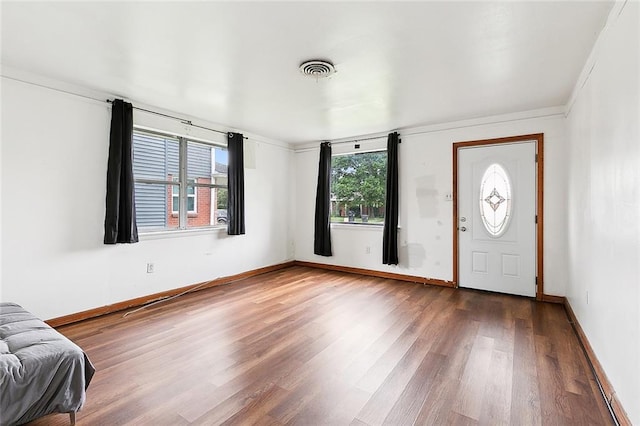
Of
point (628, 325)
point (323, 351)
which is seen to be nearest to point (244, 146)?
point (323, 351)

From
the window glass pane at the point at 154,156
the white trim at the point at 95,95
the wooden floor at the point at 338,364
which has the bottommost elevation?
the wooden floor at the point at 338,364

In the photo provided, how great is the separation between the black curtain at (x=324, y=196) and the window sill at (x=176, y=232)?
69.5 inches

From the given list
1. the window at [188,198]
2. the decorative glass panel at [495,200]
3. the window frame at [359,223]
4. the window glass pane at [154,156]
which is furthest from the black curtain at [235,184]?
the decorative glass panel at [495,200]

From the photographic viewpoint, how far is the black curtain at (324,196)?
5758 mm

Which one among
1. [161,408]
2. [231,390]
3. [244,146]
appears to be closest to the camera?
[161,408]

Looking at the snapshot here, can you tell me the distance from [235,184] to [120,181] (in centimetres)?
164

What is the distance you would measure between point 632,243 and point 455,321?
1.93 m

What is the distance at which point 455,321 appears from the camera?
328cm

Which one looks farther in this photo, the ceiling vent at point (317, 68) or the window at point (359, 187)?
the window at point (359, 187)

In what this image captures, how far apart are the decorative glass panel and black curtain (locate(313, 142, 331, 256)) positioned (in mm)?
2534

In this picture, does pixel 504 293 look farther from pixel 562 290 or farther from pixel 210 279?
pixel 210 279

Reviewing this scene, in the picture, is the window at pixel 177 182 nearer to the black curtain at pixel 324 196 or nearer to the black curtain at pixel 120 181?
the black curtain at pixel 120 181

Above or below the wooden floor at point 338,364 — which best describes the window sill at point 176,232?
above

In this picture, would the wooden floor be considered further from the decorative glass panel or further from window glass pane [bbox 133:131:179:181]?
window glass pane [bbox 133:131:179:181]
